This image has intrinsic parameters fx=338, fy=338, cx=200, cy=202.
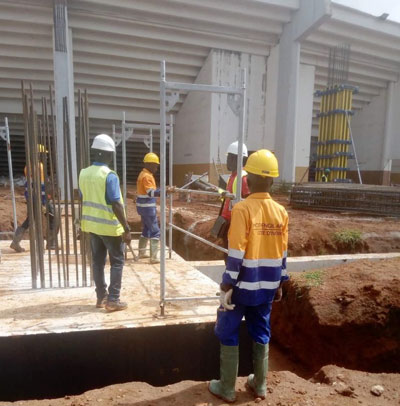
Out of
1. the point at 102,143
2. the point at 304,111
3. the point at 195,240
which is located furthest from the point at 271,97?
the point at 102,143

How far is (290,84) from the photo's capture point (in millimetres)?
15977

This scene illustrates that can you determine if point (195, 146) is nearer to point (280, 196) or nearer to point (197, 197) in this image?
point (197, 197)

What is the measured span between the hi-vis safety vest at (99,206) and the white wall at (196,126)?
13.4 meters

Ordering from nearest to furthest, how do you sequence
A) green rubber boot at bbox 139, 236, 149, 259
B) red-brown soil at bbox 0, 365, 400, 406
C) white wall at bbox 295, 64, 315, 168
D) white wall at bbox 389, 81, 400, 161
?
red-brown soil at bbox 0, 365, 400, 406, green rubber boot at bbox 139, 236, 149, 259, white wall at bbox 295, 64, 315, 168, white wall at bbox 389, 81, 400, 161

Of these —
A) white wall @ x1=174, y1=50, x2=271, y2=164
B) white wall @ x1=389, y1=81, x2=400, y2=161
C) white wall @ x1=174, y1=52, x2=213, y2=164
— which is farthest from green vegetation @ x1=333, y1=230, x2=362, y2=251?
white wall @ x1=389, y1=81, x2=400, y2=161

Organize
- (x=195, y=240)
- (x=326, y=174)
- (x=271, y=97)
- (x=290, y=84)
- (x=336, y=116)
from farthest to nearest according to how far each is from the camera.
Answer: (x=326, y=174) → (x=336, y=116) → (x=271, y=97) → (x=290, y=84) → (x=195, y=240)

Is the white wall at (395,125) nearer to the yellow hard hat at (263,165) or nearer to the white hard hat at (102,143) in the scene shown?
the white hard hat at (102,143)

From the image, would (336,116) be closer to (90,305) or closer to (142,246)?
(142,246)

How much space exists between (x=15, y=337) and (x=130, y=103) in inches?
616

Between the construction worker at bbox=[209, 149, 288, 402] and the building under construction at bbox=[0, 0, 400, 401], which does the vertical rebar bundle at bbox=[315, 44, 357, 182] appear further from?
the construction worker at bbox=[209, 149, 288, 402]

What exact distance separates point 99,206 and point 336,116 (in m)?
16.4

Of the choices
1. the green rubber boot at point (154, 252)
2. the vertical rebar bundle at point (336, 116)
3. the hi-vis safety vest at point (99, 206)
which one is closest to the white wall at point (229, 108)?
the vertical rebar bundle at point (336, 116)

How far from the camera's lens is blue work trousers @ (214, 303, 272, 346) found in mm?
2416

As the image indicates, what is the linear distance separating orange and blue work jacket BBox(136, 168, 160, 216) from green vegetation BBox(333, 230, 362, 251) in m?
4.55
